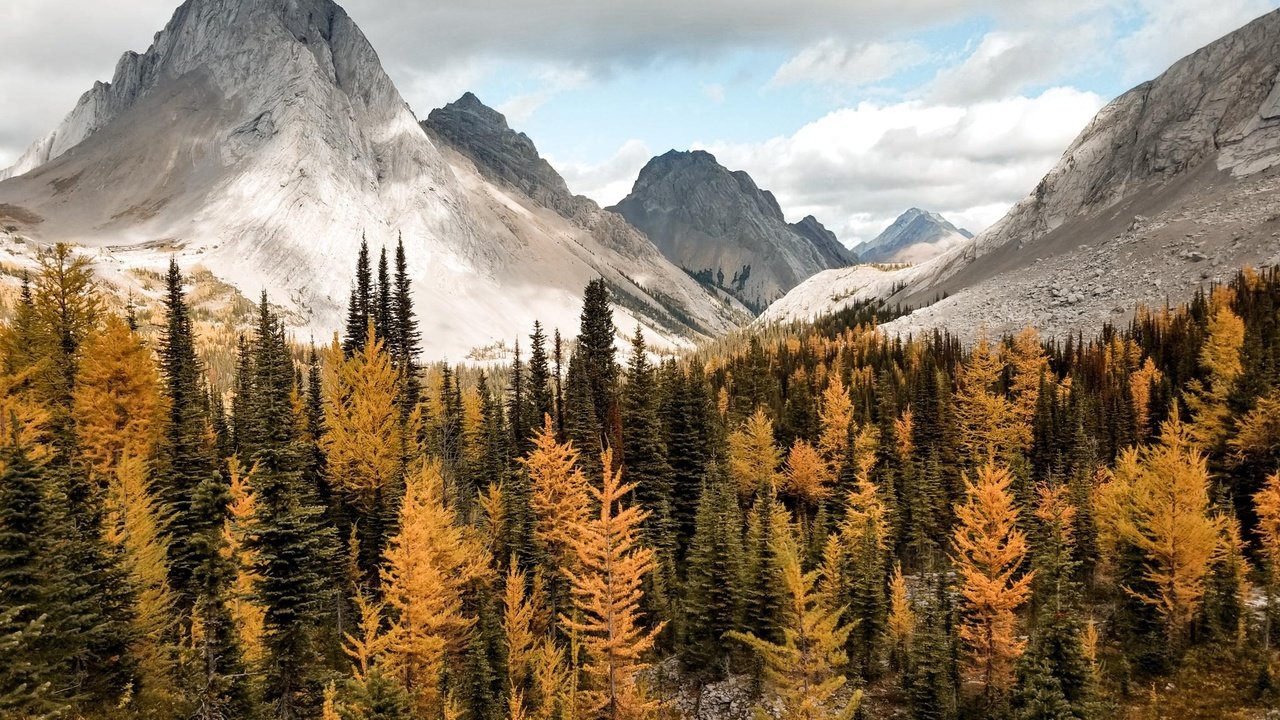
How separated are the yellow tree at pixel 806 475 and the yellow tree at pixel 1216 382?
27.7 metres

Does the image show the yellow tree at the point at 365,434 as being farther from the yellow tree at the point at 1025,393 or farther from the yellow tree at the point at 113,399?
the yellow tree at the point at 1025,393

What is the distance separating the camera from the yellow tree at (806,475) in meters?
63.4

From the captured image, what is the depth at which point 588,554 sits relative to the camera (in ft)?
96.6

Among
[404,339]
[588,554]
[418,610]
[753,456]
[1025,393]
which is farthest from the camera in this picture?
[1025,393]

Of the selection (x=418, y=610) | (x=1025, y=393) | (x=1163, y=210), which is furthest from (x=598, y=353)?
(x=1163, y=210)

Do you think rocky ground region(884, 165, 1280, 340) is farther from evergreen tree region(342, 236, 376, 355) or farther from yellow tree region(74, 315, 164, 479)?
yellow tree region(74, 315, 164, 479)

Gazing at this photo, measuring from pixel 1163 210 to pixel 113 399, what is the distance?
198 meters

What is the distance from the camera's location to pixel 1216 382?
54.0 metres

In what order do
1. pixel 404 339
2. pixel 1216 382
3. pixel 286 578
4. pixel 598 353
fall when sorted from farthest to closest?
pixel 598 353
pixel 404 339
pixel 1216 382
pixel 286 578

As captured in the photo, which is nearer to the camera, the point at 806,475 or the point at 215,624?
the point at 215,624

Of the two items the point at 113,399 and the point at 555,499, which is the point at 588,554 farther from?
the point at 113,399

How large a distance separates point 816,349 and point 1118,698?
367 feet

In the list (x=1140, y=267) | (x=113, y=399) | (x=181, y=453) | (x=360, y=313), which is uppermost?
(x=1140, y=267)

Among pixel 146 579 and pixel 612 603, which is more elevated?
pixel 146 579
